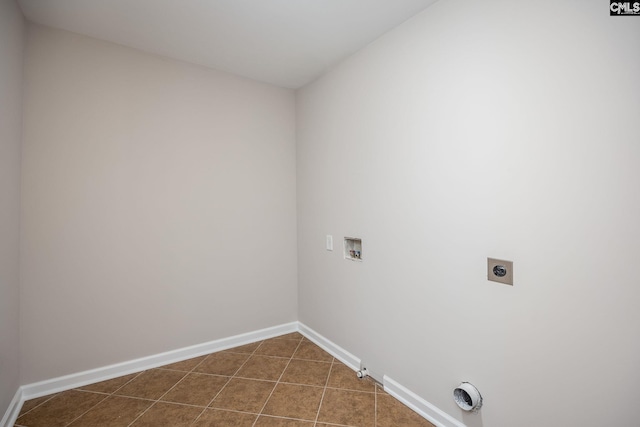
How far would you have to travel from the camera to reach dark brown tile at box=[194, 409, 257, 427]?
5.49ft

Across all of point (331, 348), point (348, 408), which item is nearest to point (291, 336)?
point (331, 348)

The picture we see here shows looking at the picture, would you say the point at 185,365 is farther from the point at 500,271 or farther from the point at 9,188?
the point at 500,271

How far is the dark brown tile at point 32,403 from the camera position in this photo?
1785mm

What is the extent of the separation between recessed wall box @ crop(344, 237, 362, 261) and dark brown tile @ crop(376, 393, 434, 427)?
98 cm

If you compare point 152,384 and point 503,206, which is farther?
point 152,384

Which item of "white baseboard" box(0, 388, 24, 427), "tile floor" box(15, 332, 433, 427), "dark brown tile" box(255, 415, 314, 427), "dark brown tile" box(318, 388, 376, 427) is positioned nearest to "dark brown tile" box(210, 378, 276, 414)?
"tile floor" box(15, 332, 433, 427)

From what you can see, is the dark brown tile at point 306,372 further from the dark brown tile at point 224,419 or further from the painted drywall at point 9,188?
the painted drywall at point 9,188

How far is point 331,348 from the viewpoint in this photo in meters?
2.54

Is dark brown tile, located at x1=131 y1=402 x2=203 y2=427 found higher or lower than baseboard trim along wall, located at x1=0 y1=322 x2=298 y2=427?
lower

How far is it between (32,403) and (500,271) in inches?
119

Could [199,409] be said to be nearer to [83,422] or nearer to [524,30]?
[83,422]

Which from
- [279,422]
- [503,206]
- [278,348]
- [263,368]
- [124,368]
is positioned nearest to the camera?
[503,206]

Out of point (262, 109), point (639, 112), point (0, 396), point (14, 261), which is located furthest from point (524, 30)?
point (0, 396)

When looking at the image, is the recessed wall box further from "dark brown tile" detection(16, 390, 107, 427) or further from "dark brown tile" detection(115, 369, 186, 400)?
"dark brown tile" detection(16, 390, 107, 427)
